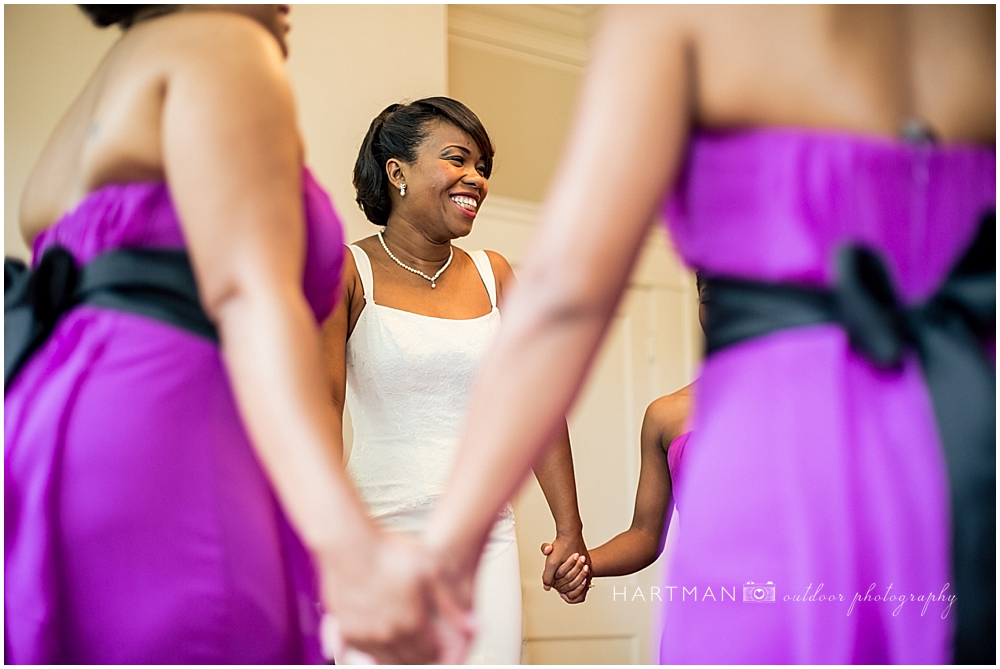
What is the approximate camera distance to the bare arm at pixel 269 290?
92 cm

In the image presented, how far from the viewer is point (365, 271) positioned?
1.80 metres

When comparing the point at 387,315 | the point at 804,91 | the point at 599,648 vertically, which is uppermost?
the point at 804,91

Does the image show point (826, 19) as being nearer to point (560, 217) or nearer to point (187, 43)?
point (560, 217)

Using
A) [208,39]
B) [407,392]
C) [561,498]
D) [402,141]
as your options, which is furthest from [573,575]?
[208,39]

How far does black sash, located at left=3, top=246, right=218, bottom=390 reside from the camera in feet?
3.29

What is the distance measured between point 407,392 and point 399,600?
0.97 meters

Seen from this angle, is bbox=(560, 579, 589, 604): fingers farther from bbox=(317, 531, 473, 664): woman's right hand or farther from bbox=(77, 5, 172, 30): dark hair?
bbox=(77, 5, 172, 30): dark hair

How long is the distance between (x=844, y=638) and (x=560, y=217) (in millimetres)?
400

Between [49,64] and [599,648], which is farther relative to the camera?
[599,648]

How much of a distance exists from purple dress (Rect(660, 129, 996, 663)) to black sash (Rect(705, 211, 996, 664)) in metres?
0.01

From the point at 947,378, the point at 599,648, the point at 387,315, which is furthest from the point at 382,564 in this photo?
the point at 599,648

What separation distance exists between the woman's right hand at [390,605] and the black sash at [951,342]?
0.32 meters

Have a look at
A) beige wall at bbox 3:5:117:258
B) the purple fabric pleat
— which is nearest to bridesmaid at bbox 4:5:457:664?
beige wall at bbox 3:5:117:258

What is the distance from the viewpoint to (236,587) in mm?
1002
